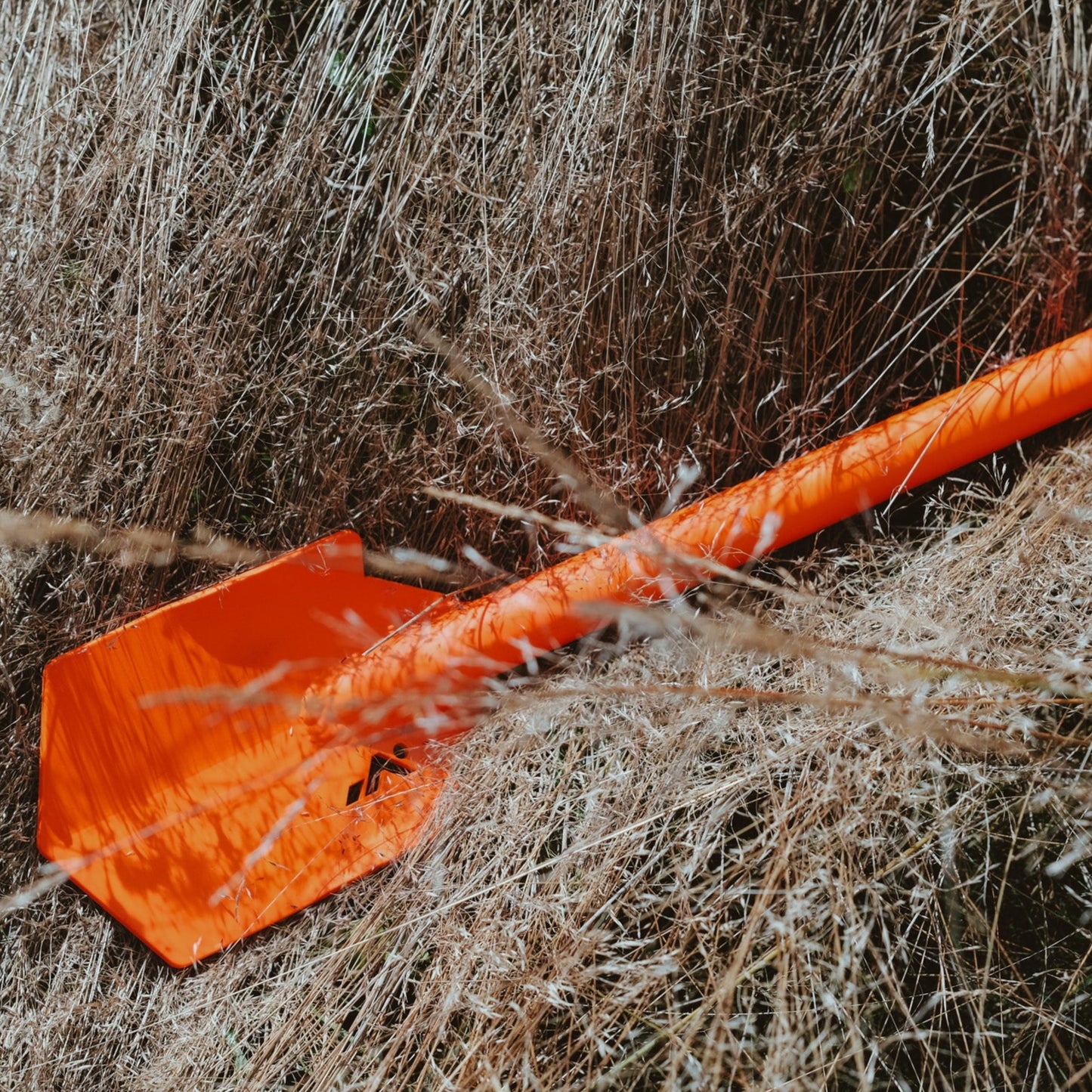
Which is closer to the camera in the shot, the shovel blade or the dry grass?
the dry grass

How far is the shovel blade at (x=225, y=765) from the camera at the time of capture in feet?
4.60

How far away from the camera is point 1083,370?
1303mm

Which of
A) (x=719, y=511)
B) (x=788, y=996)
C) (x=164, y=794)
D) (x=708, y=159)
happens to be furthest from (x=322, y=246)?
(x=788, y=996)

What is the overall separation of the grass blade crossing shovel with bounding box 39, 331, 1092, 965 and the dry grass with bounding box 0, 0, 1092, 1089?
0.21 ft

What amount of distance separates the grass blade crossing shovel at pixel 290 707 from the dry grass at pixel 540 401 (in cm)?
6

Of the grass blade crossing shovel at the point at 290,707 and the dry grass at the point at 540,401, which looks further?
the grass blade crossing shovel at the point at 290,707

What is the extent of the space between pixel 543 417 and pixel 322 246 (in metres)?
0.44

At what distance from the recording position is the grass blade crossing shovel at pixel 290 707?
135 cm

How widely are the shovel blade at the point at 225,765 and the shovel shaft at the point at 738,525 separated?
0.10m

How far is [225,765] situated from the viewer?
57.0 inches

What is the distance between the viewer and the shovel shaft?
1.32 meters

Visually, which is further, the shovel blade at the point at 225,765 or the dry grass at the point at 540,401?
the shovel blade at the point at 225,765

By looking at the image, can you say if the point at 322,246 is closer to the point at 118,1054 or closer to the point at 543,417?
the point at 543,417

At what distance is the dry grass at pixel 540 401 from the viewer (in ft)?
4.04
